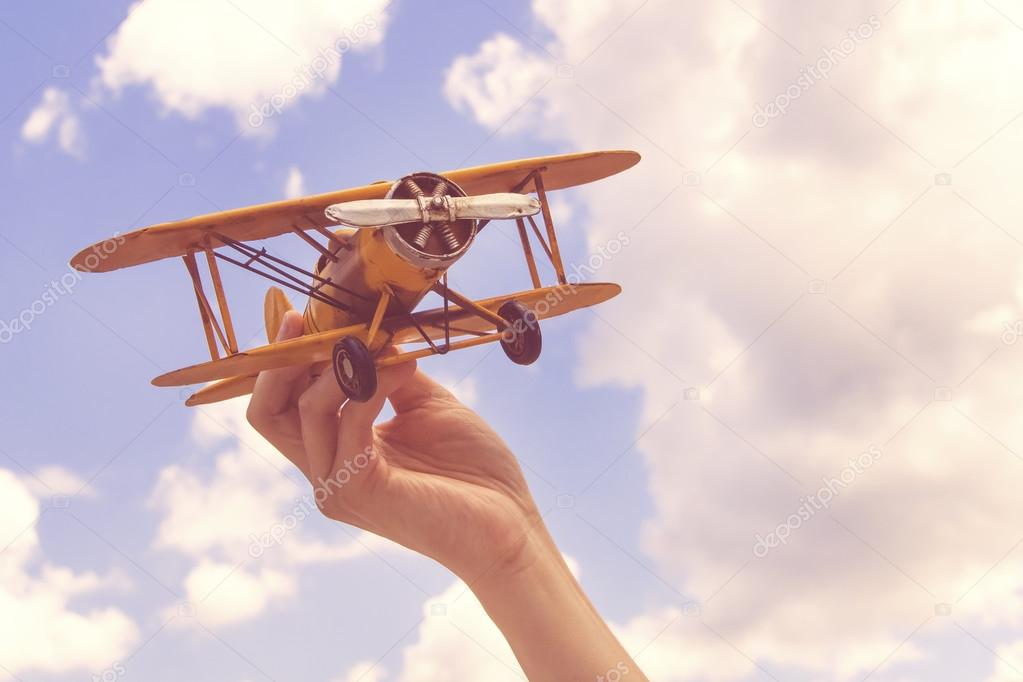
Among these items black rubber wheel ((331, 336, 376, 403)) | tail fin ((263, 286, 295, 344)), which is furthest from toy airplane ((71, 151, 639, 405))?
tail fin ((263, 286, 295, 344))

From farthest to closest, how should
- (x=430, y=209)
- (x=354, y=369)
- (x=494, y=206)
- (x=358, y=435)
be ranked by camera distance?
1. (x=494, y=206)
2. (x=430, y=209)
3. (x=358, y=435)
4. (x=354, y=369)

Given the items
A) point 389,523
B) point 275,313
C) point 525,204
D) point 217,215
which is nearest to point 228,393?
point 275,313

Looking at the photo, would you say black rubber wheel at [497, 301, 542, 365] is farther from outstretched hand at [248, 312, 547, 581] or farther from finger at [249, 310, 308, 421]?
finger at [249, 310, 308, 421]

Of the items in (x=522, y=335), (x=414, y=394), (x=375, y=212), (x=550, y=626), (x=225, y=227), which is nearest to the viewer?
(x=375, y=212)

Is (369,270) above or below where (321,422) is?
above

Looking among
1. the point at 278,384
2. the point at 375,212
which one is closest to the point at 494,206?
the point at 375,212

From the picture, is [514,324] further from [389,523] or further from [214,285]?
[214,285]

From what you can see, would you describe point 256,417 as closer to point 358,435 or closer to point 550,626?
point 358,435
